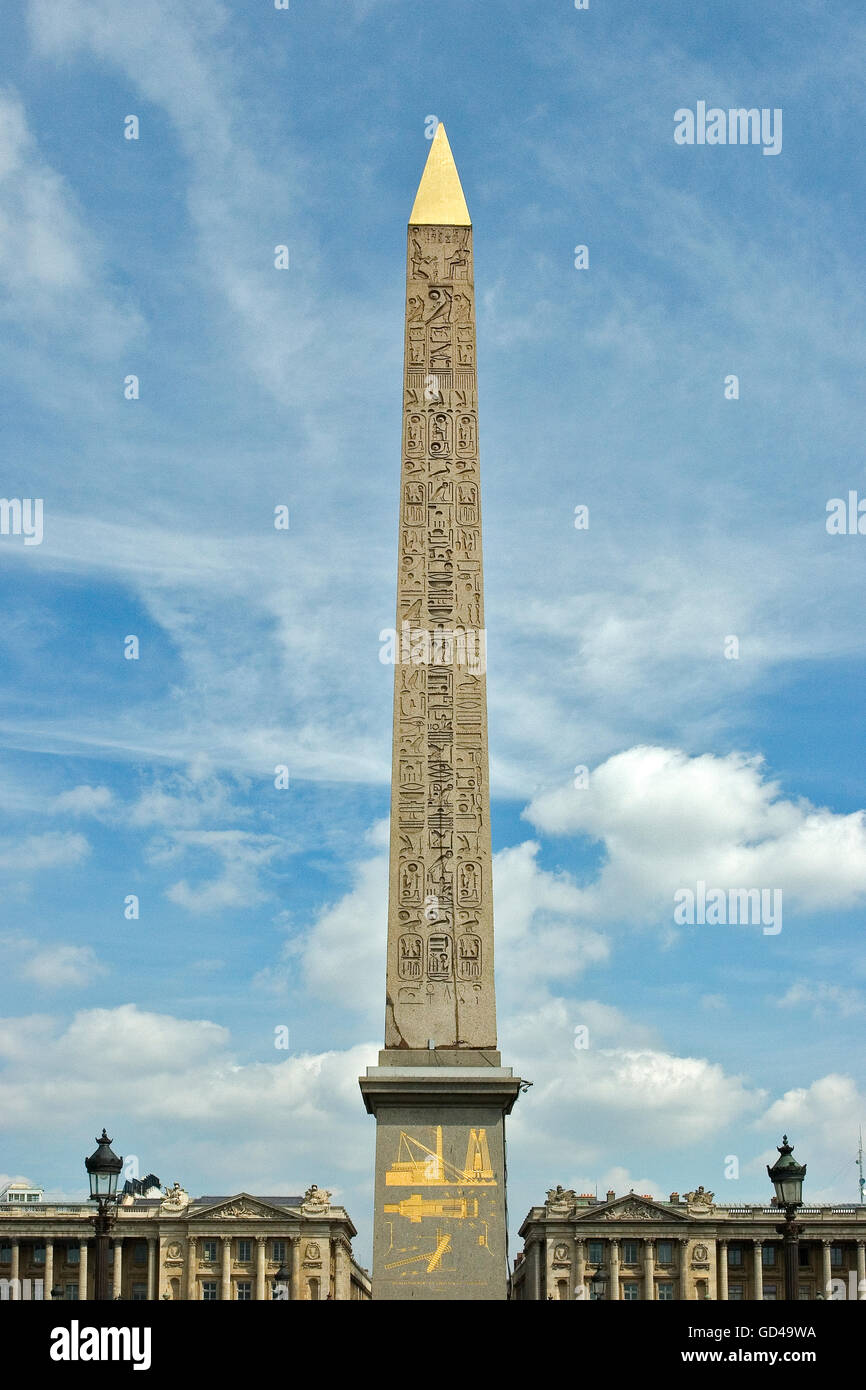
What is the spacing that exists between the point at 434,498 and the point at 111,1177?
8918mm

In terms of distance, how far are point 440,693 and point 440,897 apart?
95.8 inches

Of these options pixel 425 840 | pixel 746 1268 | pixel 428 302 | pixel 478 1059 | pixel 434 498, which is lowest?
pixel 746 1268

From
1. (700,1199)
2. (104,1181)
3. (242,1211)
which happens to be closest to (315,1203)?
(242,1211)

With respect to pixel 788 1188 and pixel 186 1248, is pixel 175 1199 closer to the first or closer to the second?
pixel 186 1248

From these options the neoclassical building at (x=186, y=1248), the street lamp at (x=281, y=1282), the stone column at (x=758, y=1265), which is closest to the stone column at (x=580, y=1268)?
the stone column at (x=758, y=1265)

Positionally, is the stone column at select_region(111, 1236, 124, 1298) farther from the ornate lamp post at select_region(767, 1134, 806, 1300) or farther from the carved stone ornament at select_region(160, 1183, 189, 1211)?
the ornate lamp post at select_region(767, 1134, 806, 1300)

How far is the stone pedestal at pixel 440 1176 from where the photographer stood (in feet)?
61.7

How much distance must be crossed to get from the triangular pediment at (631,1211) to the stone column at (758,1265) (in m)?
4.65

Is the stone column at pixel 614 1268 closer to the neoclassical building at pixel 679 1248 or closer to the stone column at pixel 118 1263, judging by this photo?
the neoclassical building at pixel 679 1248

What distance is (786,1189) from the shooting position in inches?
771
